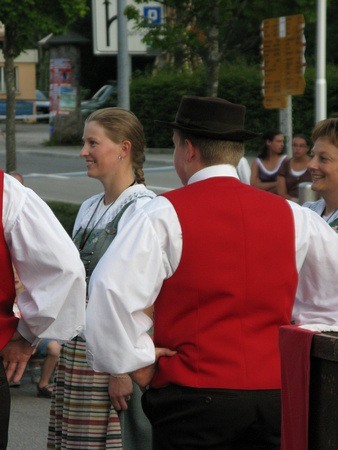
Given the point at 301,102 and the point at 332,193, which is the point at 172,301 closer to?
the point at 332,193

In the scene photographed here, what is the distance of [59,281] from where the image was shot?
3.72 metres

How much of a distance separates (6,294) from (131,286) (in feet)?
1.54

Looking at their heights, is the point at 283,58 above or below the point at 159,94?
above

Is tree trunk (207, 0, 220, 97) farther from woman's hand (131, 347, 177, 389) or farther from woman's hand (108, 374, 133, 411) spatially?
woman's hand (131, 347, 177, 389)

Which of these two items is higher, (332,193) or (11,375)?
(332,193)

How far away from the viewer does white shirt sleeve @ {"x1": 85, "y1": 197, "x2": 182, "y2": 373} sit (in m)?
3.52

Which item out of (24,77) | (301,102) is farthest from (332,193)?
(24,77)

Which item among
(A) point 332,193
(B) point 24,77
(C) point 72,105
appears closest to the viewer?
(A) point 332,193

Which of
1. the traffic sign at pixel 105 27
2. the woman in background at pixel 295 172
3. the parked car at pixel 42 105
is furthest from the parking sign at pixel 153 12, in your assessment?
the parked car at pixel 42 105

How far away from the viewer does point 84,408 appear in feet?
15.4

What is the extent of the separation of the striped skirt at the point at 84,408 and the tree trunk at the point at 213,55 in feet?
44.8

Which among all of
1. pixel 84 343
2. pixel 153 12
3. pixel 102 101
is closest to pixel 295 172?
pixel 153 12

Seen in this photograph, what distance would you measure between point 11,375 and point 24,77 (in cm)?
5811

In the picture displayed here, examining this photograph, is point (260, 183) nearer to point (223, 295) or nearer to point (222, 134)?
point (222, 134)
